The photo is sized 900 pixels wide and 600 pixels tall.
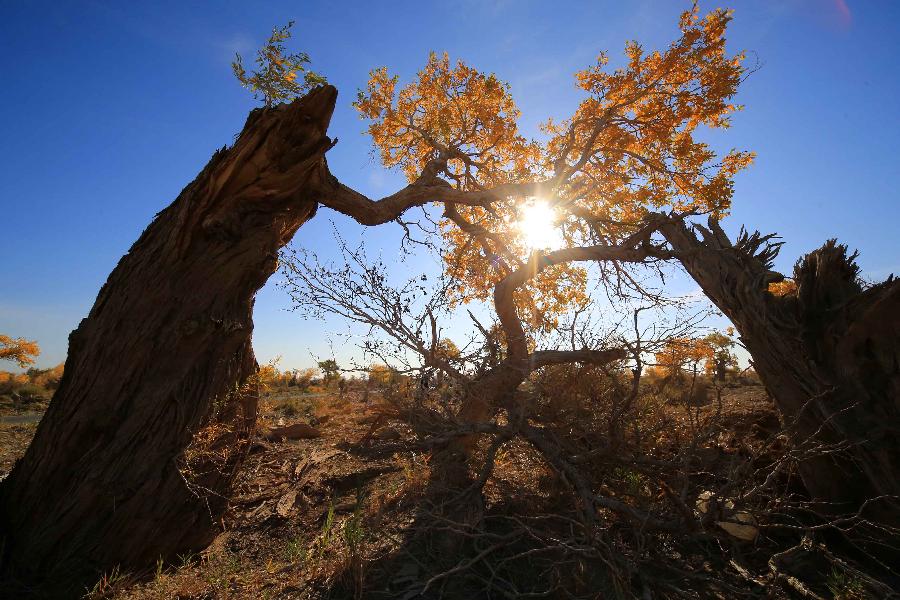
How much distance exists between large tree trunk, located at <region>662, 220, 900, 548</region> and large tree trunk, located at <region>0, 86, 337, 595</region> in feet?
15.2

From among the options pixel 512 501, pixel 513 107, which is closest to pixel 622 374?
pixel 512 501

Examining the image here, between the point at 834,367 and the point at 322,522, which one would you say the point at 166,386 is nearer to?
the point at 322,522

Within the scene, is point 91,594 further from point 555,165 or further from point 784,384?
point 555,165

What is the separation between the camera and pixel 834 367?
367 centimetres

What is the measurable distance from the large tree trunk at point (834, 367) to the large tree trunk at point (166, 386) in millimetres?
4620

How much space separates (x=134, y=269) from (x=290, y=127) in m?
1.96

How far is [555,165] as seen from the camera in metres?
8.61

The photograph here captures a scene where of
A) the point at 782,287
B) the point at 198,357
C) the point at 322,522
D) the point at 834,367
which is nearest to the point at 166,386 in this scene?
the point at 198,357

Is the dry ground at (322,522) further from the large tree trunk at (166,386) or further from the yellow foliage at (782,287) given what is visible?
the yellow foliage at (782,287)

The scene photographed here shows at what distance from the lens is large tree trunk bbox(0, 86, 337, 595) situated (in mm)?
3199

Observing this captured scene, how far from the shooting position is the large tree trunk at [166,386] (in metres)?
3.20

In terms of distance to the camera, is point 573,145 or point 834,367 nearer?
point 834,367

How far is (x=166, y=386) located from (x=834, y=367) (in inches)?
225

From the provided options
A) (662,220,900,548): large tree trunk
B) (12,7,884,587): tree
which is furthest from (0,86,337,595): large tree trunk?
(662,220,900,548): large tree trunk
